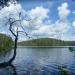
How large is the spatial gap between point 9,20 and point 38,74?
13.6ft

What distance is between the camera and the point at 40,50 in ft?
151

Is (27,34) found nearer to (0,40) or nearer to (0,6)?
(0,40)

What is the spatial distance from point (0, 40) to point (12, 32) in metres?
2.58

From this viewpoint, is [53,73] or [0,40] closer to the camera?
[53,73]

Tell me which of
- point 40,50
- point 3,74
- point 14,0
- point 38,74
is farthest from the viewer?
point 40,50

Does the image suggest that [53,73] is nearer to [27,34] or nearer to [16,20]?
[27,34]

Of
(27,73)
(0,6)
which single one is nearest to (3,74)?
(27,73)

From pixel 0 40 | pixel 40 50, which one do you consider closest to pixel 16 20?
pixel 0 40

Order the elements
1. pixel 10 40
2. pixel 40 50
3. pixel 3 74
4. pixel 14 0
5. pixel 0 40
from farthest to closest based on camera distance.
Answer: pixel 40 50
pixel 0 40
pixel 10 40
pixel 3 74
pixel 14 0

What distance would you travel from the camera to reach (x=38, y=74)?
16969mm

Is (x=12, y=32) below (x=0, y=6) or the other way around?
below

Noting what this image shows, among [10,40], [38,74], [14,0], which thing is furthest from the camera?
[10,40]

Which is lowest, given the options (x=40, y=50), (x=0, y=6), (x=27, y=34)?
(x=40, y=50)

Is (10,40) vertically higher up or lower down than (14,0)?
lower down
